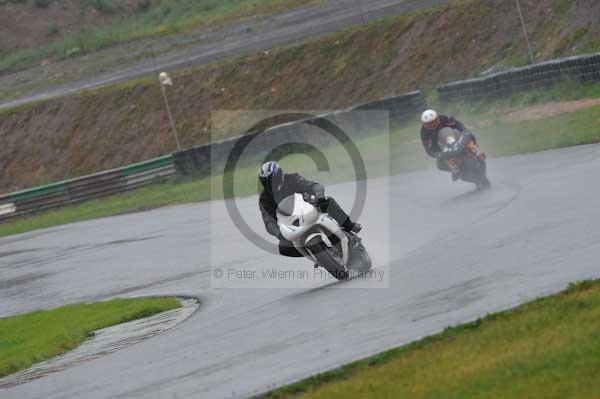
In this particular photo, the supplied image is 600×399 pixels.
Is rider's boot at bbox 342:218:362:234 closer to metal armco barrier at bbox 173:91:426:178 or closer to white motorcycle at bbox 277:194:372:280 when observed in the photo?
white motorcycle at bbox 277:194:372:280

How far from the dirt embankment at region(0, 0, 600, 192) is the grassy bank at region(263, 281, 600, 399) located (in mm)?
20035

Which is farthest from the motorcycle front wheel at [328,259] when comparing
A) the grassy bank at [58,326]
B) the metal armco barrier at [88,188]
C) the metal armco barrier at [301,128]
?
the metal armco barrier at [88,188]

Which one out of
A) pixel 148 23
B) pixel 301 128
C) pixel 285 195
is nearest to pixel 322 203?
pixel 285 195

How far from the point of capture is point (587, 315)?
8188 mm

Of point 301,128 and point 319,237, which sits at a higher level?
point 301,128

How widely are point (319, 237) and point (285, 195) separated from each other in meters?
0.67

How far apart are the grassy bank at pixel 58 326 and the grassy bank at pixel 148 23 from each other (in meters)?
33.7

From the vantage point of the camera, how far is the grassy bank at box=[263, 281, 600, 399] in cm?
686

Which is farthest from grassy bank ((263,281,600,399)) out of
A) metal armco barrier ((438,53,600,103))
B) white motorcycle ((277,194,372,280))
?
metal armco barrier ((438,53,600,103))

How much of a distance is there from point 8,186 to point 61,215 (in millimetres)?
8889

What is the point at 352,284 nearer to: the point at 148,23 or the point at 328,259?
the point at 328,259

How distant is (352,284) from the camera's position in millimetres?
12312

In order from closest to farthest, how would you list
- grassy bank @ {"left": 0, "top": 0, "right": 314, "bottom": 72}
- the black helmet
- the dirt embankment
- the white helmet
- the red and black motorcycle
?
the black helmet < the red and black motorcycle < the white helmet < the dirt embankment < grassy bank @ {"left": 0, "top": 0, "right": 314, "bottom": 72}

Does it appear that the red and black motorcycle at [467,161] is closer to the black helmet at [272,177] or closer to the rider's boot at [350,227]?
the rider's boot at [350,227]
